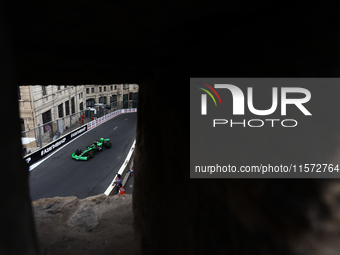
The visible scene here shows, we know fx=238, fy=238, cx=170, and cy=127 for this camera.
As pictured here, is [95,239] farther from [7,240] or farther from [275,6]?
[275,6]

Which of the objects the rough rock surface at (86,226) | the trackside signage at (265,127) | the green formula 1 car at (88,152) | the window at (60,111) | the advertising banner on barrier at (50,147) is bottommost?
the green formula 1 car at (88,152)

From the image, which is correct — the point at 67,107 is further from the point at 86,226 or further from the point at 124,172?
the point at 86,226

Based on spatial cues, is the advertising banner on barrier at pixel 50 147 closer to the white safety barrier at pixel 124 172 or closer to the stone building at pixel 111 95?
the white safety barrier at pixel 124 172

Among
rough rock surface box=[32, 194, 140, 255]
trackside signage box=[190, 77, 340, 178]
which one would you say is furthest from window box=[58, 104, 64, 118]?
trackside signage box=[190, 77, 340, 178]

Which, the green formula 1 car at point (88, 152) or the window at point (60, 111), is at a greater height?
the window at point (60, 111)

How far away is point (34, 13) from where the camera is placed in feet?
4.81

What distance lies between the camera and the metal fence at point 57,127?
46.6 ft

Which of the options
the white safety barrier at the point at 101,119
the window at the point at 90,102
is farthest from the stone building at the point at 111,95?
the white safety barrier at the point at 101,119

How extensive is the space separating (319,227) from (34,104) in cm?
1905

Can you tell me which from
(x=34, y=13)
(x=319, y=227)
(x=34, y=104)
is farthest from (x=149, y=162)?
(x=34, y=104)

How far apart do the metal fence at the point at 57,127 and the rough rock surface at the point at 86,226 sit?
11.0 ft

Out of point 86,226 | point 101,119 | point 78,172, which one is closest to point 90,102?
point 101,119

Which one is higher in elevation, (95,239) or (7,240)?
(7,240)

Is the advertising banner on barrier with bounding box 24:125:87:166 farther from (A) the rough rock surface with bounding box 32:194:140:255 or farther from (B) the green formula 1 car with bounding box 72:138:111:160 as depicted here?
(A) the rough rock surface with bounding box 32:194:140:255
